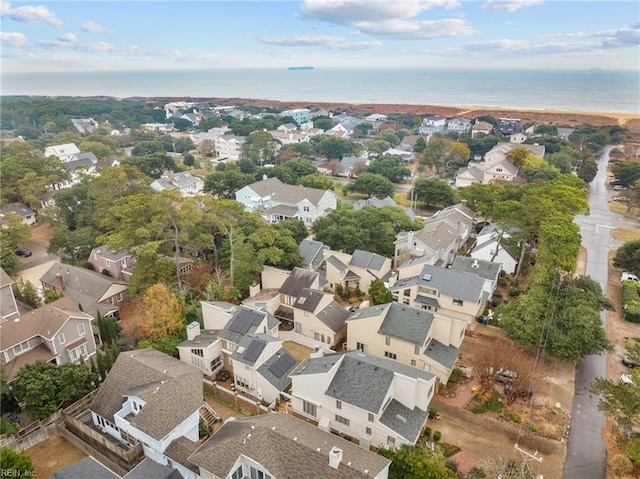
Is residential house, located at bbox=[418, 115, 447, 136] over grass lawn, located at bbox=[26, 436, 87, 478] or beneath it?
over

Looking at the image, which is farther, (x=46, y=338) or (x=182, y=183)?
(x=182, y=183)

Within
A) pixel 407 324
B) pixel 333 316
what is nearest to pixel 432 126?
pixel 333 316

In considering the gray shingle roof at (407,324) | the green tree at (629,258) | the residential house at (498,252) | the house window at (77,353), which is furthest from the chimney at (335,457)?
the green tree at (629,258)

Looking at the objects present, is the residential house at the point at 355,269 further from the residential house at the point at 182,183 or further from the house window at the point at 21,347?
the residential house at the point at 182,183

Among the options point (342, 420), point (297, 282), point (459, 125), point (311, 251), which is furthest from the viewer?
point (459, 125)

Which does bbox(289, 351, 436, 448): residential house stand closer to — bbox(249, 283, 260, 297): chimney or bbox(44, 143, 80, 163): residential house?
bbox(249, 283, 260, 297): chimney

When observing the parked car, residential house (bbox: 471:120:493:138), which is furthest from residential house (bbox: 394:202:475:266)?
residential house (bbox: 471:120:493:138)

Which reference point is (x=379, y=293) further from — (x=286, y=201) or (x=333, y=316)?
(x=286, y=201)
